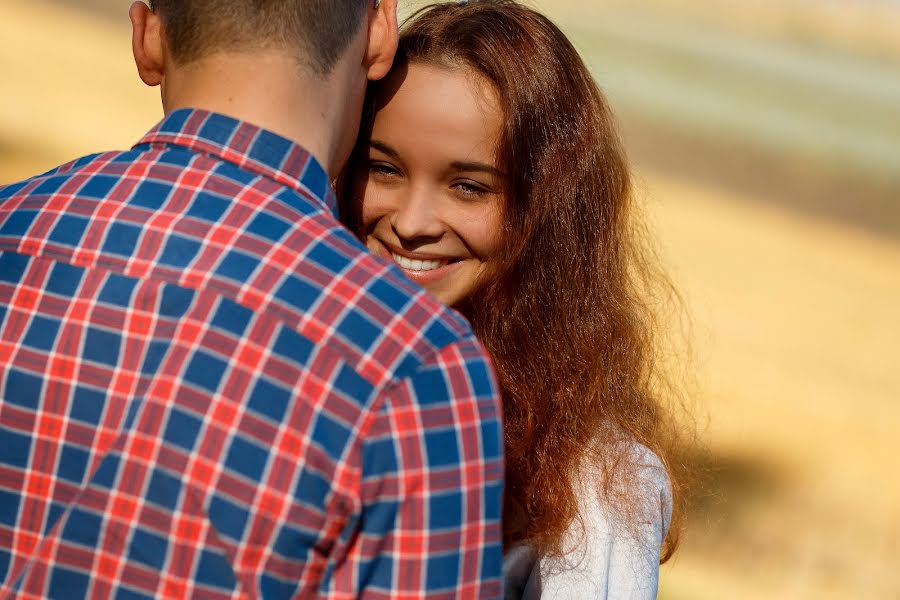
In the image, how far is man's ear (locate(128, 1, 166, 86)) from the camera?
5.54 ft

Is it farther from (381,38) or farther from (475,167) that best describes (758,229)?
(381,38)

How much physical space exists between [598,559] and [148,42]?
3.76 feet

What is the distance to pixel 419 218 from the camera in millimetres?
2377

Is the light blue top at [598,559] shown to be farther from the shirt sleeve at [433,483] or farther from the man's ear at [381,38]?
the man's ear at [381,38]

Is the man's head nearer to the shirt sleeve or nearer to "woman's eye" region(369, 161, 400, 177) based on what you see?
the shirt sleeve

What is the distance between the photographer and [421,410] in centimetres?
142

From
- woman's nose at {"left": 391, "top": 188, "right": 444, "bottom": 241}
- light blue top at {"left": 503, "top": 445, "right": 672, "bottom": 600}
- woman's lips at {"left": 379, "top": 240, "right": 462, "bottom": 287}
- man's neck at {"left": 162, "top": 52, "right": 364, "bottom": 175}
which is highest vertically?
man's neck at {"left": 162, "top": 52, "right": 364, "bottom": 175}

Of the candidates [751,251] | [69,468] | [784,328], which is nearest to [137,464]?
[69,468]

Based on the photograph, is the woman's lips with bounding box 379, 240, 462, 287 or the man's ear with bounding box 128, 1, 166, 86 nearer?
the man's ear with bounding box 128, 1, 166, 86

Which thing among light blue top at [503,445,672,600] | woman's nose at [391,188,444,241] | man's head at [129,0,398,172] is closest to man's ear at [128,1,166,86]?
man's head at [129,0,398,172]

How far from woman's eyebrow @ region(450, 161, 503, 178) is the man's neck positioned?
0.73 m

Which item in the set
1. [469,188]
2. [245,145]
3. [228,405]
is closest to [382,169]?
[469,188]

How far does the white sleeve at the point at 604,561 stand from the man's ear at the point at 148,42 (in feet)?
3.52

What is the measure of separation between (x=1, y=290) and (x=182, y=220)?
250 millimetres
